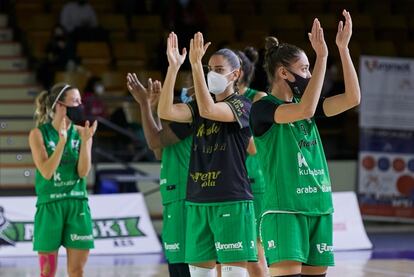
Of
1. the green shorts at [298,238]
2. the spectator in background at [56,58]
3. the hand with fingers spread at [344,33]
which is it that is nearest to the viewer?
the hand with fingers spread at [344,33]

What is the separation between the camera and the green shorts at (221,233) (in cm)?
618

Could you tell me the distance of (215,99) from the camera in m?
6.47

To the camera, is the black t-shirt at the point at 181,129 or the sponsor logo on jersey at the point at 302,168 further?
the black t-shirt at the point at 181,129

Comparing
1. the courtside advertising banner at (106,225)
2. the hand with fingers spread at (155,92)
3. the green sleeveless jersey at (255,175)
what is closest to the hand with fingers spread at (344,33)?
the hand with fingers spread at (155,92)

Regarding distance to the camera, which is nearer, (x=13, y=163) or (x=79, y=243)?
(x=79, y=243)

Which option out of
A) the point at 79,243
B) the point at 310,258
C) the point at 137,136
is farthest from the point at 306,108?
the point at 137,136

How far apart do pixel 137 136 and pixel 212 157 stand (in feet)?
25.1

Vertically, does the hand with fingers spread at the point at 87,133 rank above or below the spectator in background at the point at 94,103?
above

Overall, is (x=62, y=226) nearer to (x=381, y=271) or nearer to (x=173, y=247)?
(x=173, y=247)

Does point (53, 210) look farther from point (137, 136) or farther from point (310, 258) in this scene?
point (137, 136)

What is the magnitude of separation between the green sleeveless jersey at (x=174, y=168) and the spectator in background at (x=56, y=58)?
859 centimetres

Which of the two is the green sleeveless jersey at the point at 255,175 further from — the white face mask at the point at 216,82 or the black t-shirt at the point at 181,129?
the white face mask at the point at 216,82

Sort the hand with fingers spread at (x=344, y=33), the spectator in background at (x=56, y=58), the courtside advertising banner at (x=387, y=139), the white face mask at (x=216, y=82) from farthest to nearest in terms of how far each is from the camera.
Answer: the spectator in background at (x=56, y=58) → the courtside advertising banner at (x=387, y=139) → the white face mask at (x=216, y=82) → the hand with fingers spread at (x=344, y=33)

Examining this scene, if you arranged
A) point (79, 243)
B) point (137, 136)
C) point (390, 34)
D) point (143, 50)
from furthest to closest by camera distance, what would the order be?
point (390, 34), point (143, 50), point (137, 136), point (79, 243)
